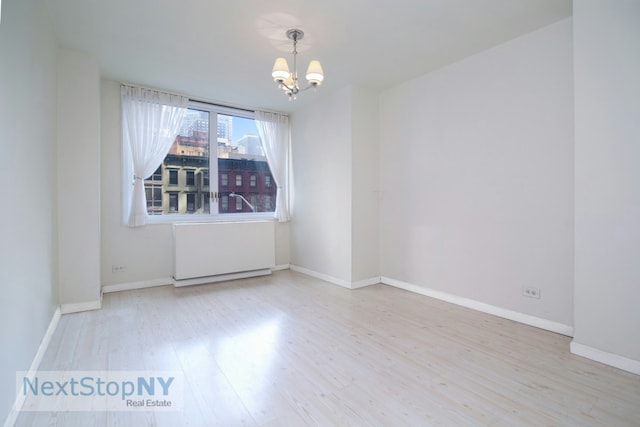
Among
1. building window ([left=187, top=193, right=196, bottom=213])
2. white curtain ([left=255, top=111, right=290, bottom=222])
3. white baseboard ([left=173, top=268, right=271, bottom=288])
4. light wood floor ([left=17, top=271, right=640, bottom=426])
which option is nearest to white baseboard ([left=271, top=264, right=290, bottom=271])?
white baseboard ([left=173, top=268, right=271, bottom=288])

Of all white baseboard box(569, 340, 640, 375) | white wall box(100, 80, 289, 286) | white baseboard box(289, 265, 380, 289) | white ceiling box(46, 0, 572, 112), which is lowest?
white baseboard box(569, 340, 640, 375)

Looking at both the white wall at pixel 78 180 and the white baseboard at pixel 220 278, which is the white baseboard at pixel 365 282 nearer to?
the white baseboard at pixel 220 278

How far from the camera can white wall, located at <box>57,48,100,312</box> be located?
325 cm

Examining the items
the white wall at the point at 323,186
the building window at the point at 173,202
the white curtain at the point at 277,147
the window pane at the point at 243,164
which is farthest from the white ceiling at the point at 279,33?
the building window at the point at 173,202

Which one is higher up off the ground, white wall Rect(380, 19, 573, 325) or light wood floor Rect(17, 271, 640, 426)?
white wall Rect(380, 19, 573, 325)

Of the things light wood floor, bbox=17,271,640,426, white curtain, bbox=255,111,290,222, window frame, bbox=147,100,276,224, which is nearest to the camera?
light wood floor, bbox=17,271,640,426

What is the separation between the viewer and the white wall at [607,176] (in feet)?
6.95

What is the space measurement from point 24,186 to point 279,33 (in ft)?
7.88

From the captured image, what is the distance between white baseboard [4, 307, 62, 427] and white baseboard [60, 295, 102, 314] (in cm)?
6

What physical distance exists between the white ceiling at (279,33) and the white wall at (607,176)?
1.63ft

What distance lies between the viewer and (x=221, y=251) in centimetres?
460

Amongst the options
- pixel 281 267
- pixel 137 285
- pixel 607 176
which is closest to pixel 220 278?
pixel 137 285

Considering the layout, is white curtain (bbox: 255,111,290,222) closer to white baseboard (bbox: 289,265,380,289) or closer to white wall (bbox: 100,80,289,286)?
white baseboard (bbox: 289,265,380,289)

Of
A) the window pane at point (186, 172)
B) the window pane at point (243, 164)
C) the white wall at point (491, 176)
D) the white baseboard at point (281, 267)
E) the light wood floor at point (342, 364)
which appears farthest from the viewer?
the white baseboard at point (281, 267)
